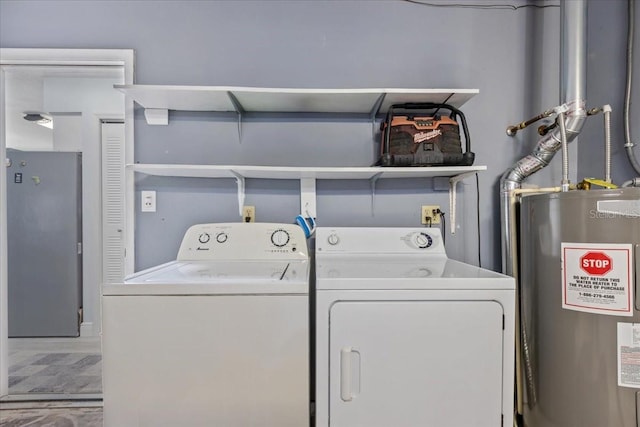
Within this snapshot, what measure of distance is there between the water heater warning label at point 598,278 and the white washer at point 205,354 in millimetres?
989

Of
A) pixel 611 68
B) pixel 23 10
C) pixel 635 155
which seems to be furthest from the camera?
pixel 23 10

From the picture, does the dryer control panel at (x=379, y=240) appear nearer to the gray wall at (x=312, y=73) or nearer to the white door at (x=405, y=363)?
the gray wall at (x=312, y=73)

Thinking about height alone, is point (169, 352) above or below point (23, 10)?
below

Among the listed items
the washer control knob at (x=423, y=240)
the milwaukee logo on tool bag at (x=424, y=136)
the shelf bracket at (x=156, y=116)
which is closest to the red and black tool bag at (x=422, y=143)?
the milwaukee logo on tool bag at (x=424, y=136)

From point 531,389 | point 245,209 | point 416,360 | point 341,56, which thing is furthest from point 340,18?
point 531,389

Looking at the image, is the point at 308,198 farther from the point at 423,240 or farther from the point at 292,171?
the point at 423,240

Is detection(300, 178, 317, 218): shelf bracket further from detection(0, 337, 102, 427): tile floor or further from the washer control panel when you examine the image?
detection(0, 337, 102, 427): tile floor

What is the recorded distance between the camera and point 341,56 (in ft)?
6.69

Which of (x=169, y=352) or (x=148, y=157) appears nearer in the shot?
(x=169, y=352)

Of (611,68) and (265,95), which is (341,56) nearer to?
(265,95)

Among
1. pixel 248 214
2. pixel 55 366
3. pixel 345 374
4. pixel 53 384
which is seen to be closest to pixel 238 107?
pixel 248 214

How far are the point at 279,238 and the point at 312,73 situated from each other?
3.12ft

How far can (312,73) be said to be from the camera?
6.66ft

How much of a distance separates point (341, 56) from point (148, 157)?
123 centimetres
